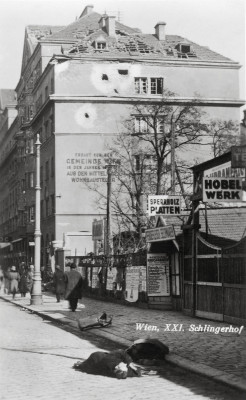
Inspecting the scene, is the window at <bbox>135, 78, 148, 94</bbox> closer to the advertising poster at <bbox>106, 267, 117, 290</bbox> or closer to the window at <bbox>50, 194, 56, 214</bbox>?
the window at <bbox>50, 194, 56, 214</bbox>

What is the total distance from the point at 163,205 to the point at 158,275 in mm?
2699

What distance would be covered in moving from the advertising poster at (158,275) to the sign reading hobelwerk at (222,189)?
7305 millimetres

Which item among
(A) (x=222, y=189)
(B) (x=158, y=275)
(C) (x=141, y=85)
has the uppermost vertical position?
(C) (x=141, y=85)

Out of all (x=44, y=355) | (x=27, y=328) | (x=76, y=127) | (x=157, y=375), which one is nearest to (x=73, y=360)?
(x=44, y=355)

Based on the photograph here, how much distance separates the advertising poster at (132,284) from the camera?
23.4 meters

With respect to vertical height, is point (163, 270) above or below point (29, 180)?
below

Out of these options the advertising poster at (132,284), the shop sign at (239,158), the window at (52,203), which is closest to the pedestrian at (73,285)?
the advertising poster at (132,284)

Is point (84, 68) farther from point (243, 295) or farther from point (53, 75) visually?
point (243, 295)

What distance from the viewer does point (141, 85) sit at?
50219mm

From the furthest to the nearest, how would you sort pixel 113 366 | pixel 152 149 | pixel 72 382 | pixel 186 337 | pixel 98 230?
1. pixel 152 149
2. pixel 98 230
3. pixel 186 337
4. pixel 113 366
5. pixel 72 382

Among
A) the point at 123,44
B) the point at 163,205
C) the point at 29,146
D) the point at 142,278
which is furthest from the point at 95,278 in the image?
the point at 29,146

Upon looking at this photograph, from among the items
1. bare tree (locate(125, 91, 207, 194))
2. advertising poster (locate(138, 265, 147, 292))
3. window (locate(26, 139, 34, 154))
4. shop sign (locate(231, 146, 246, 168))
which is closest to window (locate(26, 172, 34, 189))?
window (locate(26, 139, 34, 154))

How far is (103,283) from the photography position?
29500 mm

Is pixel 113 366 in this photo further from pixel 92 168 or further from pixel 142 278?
pixel 92 168
